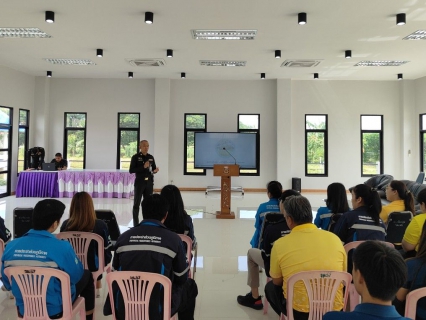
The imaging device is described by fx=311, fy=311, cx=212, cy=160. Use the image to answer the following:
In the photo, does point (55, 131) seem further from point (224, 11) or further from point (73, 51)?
point (224, 11)

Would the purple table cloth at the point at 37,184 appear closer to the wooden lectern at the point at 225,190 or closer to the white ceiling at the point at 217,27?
the white ceiling at the point at 217,27

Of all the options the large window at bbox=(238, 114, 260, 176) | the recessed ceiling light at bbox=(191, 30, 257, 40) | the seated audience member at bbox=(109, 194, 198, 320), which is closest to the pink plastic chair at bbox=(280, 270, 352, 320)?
the seated audience member at bbox=(109, 194, 198, 320)

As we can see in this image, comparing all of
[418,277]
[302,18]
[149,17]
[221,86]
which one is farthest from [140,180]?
[221,86]

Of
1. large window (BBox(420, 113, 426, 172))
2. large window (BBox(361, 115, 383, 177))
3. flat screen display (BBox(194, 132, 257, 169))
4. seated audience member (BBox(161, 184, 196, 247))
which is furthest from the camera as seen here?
large window (BBox(361, 115, 383, 177))

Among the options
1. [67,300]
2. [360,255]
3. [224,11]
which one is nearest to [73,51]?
[224,11]

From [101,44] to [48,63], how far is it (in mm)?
2652

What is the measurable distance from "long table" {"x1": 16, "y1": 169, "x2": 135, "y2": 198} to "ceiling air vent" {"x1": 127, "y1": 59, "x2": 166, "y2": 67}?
3.08 m

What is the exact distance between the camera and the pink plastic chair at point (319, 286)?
174 cm

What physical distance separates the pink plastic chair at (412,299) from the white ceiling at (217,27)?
4.53 m

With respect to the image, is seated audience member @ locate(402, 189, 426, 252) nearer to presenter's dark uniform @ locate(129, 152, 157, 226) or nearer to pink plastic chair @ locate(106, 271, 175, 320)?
pink plastic chair @ locate(106, 271, 175, 320)

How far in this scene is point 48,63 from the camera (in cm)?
864

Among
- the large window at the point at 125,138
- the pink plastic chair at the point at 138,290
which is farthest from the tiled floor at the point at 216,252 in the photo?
the large window at the point at 125,138

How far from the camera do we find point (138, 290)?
1712 millimetres

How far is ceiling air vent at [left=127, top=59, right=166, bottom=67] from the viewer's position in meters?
8.25
